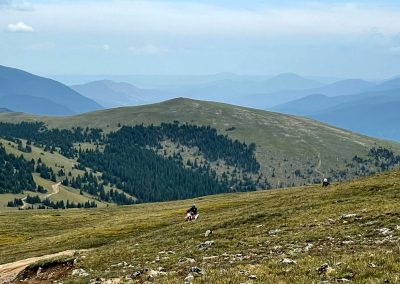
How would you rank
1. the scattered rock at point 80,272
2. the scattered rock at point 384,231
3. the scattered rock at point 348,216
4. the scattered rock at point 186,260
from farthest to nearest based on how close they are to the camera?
the scattered rock at point 348,216, the scattered rock at point 80,272, the scattered rock at point 186,260, the scattered rock at point 384,231

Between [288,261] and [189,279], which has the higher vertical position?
[288,261]

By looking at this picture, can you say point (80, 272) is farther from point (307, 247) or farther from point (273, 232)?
point (307, 247)

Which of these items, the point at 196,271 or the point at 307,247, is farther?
the point at 307,247

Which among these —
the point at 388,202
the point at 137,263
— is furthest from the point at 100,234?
the point at 388,202

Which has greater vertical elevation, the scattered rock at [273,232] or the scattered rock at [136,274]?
Result: the scattered rock at [273,232]

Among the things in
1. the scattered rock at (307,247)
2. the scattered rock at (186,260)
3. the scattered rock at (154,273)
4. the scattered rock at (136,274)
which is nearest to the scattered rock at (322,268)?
the scattered rock at (307,247)

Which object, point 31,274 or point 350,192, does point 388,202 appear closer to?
point 350,192

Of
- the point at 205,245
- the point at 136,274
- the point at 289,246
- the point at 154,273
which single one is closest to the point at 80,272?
the point at 136,274

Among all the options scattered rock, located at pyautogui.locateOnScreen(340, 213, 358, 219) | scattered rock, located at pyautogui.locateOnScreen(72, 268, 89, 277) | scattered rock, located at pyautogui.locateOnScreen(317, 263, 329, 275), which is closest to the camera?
scattered rock, located at pyautogui.locateOnScreen(317, 263, 329, 275)

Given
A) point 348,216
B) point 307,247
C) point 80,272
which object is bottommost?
point 80,272

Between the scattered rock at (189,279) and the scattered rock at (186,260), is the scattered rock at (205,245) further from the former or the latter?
the scattered rock at (189,279)

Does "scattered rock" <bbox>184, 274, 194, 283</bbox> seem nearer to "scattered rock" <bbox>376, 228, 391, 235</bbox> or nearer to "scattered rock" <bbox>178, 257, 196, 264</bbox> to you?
"scattered rock" <bbox>178, 257, 196, 264</bbox>

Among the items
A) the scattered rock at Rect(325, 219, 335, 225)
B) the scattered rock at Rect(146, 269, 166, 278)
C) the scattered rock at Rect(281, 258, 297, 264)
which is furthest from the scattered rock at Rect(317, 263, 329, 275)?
the scattered rock at Rect(325, 219, 335, 225)

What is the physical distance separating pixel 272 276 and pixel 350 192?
120ft
